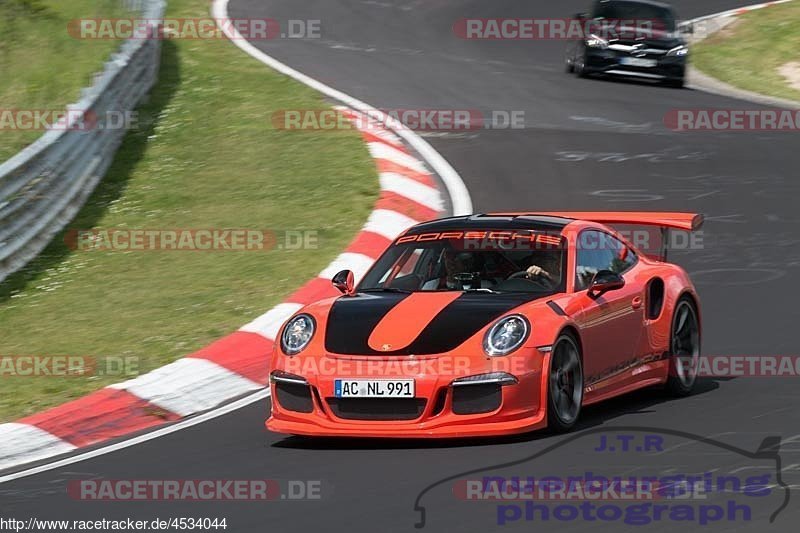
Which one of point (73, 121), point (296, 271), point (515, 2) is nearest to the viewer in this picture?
point (296, 271)

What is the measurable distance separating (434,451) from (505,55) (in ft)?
54.6

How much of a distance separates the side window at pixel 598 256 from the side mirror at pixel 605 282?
12cm

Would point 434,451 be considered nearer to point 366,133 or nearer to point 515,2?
point 366,133

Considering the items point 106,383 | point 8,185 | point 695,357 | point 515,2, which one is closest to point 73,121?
point 8,185

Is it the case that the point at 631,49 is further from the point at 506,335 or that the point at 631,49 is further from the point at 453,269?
the point at 506,335

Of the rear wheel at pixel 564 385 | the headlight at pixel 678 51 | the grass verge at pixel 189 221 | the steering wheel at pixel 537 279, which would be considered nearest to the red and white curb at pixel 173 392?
the grass verge at pixel 189 221

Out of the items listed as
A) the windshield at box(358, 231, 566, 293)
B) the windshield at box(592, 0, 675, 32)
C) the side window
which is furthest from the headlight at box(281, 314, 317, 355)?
the windshield at box(592, 0, 675, 32)

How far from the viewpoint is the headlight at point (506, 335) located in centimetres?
749

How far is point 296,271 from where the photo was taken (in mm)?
11602

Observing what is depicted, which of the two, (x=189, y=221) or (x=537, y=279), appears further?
(x=189, y=221)

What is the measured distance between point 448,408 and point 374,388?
37 centimetres

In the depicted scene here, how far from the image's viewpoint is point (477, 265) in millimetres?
8422

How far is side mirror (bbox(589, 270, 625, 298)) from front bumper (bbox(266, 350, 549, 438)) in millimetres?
777

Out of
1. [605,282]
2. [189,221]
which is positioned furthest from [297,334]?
[189,221]
